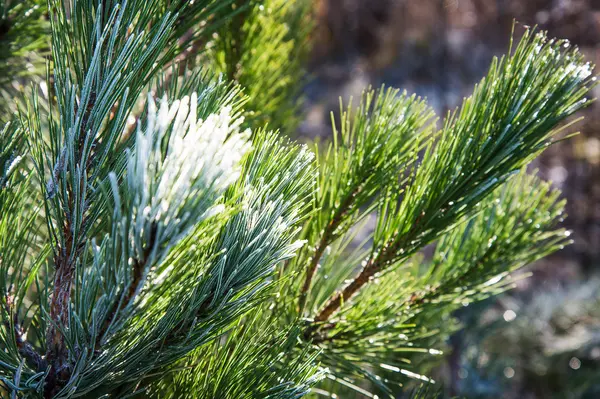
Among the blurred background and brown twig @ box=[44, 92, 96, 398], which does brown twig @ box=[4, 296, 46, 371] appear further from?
the blurred background

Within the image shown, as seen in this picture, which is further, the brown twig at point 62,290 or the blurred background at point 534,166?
the blurred background at point 534,166

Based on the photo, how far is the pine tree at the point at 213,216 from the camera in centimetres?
33

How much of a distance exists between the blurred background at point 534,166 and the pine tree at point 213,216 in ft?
0.42

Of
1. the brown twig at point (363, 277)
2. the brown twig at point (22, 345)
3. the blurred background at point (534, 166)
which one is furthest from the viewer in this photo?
the blurred background at point (534, 166)

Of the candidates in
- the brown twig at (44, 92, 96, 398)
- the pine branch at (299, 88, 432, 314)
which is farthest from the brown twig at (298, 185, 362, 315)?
the brown twig at (44, 92, 96, 398)

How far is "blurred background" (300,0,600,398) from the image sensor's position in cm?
179

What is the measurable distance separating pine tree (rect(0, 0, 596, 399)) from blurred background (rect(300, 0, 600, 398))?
0.42 ft

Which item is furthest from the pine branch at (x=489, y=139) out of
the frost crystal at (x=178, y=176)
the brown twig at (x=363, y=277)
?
the frost crystal at (x=178, y=176)

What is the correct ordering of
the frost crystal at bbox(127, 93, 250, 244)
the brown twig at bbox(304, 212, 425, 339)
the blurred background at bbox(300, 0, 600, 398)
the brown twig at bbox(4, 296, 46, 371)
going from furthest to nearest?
the blurred background at bbox(300, 0, 600, 398)
the brown twig at bbox(304, 212, 425, 339)
the brown twig at bbox(4, 296, 46, 371)
the frost crystal at bbox(127, 93, 250, 244)

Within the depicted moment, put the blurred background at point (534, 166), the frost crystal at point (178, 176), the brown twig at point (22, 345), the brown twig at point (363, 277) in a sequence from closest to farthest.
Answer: the frost crystal at point (178, 176) → the brown twig at point (22, 345) → the brown twig at point (363, 277) → the blurred background at point (534, 166)

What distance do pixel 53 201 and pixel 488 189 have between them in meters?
0.37

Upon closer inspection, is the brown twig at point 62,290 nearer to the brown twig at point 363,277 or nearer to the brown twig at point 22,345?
the brown twig at point 22,345

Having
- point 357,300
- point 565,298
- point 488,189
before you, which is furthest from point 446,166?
point 565,298

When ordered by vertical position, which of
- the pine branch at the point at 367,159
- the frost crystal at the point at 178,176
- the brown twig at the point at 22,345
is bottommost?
the brown twig at the point at 22,345
